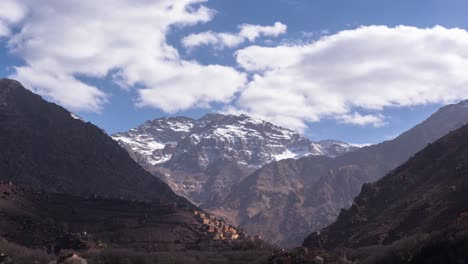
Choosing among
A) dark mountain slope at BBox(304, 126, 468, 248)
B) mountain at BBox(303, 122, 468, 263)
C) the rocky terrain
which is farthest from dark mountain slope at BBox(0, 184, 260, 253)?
dark mountain slope at BBox(304, 126, 468, 248)

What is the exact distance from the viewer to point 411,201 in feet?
428

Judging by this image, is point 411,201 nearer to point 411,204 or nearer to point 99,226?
point 411,204

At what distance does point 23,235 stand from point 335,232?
6758 cm

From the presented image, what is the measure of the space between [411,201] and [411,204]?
1.62 m

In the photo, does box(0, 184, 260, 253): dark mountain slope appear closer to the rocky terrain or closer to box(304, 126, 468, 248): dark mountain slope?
the rocky terrain

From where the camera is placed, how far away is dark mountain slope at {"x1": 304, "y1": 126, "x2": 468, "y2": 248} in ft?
367

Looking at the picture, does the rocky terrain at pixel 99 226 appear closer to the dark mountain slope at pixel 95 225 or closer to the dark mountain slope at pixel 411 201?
the dark mountain slope at pixel 95 225

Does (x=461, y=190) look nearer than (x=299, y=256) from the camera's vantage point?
No

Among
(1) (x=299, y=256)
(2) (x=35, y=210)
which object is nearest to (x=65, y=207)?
(2) (x=35, y=210)

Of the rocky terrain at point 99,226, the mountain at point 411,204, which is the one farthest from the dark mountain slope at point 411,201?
the rocky terrain at point 99,226

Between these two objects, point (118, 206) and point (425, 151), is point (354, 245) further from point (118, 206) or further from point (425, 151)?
point (118, 206)

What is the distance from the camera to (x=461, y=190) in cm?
11431

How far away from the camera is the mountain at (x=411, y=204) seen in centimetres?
10475

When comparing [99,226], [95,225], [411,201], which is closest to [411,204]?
[411,201]
